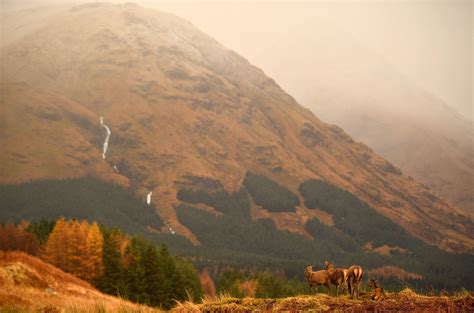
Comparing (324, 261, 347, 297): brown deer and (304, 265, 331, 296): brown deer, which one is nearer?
(324, 261, 347, 297): brown deer

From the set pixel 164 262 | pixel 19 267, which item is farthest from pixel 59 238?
pixel 19 267

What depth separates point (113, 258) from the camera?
7881cm

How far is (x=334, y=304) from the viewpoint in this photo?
12.4 m

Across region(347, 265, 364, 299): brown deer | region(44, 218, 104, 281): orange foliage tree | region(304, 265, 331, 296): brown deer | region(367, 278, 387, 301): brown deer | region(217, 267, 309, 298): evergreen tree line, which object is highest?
region(367, 278, 387, 301): brown deer

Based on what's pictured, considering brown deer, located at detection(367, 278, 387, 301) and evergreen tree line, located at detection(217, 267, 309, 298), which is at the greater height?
brown deer, located at detection(367, 278, 387, 301)

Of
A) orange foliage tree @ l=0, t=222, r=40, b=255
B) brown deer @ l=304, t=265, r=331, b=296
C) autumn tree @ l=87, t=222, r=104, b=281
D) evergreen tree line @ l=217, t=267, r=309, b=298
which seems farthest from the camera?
evergreen tree line @ l=217, t=267, r=309, b=298

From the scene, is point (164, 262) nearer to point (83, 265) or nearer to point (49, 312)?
point (83, 265)

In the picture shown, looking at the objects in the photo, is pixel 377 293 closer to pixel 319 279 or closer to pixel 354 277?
pixel 354 277

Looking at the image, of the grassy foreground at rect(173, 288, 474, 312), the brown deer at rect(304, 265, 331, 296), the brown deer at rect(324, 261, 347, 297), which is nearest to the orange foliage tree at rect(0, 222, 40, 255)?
the brown deer at rect(304, 265, 331, 296)

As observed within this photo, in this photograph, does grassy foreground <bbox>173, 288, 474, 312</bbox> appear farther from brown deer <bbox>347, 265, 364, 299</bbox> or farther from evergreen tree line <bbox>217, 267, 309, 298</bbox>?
evergreen tree line <bbox>217, 267, 309, 298</bbox>

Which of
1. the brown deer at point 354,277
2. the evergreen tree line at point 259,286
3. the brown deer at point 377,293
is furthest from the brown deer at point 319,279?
the evergreen tree line at point 259,286

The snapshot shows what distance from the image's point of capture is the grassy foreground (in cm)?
1173

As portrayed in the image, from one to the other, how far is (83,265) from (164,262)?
45.6 ft

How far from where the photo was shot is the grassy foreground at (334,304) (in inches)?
462
